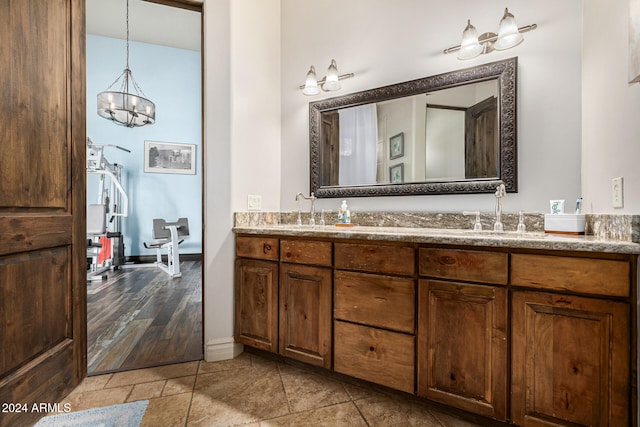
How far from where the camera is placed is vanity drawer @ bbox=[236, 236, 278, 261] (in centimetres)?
198

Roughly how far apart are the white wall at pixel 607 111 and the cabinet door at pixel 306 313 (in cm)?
138

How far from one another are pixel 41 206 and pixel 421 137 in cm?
219

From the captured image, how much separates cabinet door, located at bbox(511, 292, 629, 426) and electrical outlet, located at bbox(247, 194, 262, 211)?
5.80 feet

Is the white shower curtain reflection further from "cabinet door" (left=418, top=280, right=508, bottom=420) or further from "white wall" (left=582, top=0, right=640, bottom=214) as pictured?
"white wall" (left=582, top=0, right=640, bottom=214)

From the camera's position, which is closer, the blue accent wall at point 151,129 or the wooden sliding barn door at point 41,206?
the wooden sliding barn door at point 41,206

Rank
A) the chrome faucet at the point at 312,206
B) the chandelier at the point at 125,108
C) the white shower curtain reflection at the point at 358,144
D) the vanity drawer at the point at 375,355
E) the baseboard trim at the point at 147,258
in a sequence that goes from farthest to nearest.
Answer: the baseboard trim at the point at 147,258
the chandelier at the point at 125,108
the chrome faucet at the point at 312,206
the white shower curtain reflection at the point at 358,144
the vanity drawer at the point at 375,355

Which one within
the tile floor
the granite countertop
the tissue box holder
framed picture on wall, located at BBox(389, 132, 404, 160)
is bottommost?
the tile floor

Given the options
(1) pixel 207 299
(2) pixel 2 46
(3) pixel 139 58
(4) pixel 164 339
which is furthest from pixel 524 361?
(3) pixel 139 58

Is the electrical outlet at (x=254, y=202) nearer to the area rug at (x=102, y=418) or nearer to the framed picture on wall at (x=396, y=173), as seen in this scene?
the framed picture on wall at (x=396, y=173)

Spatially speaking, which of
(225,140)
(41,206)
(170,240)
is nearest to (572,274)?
(225,140)

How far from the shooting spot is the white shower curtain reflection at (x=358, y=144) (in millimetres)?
2213

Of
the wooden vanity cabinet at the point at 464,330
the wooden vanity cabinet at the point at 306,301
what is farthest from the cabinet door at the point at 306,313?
the wooden vanity cabinet at the point at 464,330

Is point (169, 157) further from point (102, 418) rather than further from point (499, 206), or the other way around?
point (499, 206)

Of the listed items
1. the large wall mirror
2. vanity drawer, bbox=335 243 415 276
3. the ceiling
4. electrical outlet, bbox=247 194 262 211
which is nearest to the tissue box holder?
the large wall mirror
